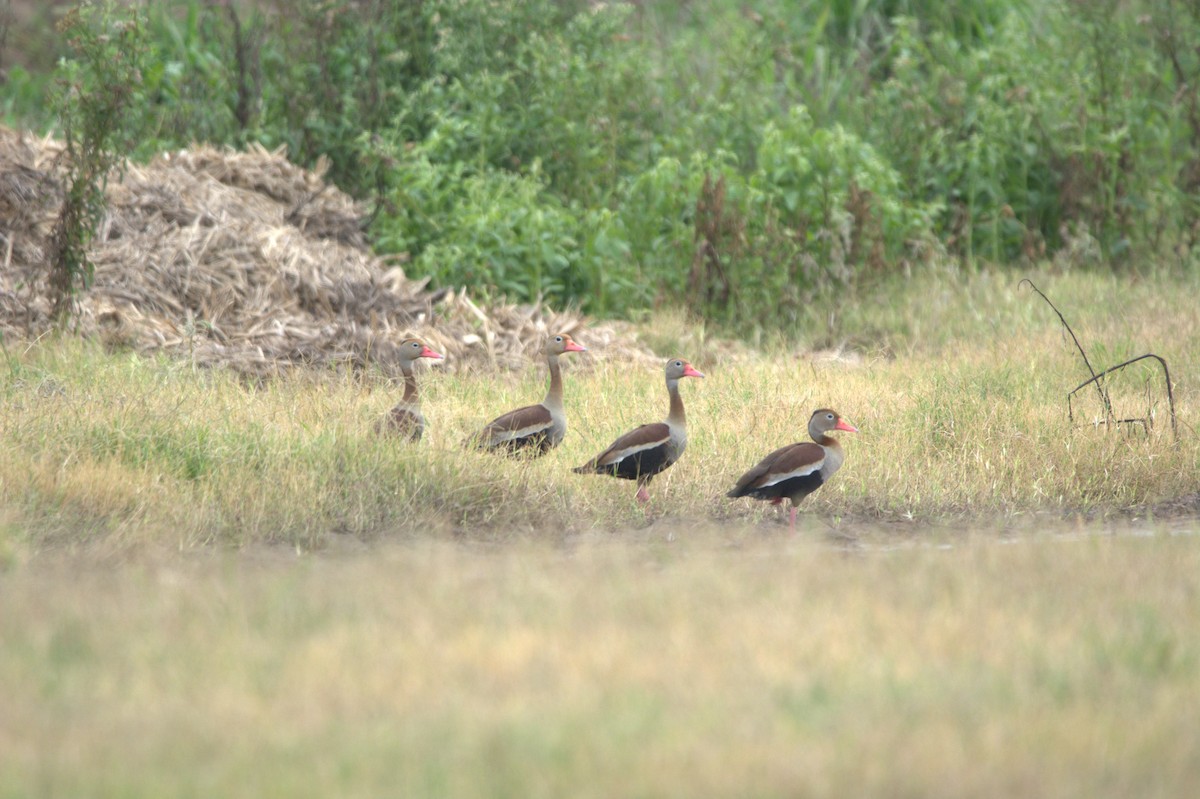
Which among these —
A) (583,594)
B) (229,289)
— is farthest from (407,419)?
(229,289)

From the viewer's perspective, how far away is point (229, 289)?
11375mm

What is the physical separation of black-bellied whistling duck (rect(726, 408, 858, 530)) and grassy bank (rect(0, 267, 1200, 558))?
49cm

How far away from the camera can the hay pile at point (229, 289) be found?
10.7 m

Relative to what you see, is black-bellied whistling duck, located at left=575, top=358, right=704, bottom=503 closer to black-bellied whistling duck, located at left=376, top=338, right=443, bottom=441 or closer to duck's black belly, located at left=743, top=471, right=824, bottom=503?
duck's black belly, located at left=743, top=471, right=824, bottom=503

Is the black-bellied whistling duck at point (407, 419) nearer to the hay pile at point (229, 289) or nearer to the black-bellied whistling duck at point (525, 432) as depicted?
the black-bellied whistling duck at point (525, 432)

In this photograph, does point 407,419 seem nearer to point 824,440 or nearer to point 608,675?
point 824,440

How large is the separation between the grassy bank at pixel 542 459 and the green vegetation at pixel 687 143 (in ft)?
6.44

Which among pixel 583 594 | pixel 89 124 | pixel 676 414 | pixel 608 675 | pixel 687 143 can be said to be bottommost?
pixel 608 675

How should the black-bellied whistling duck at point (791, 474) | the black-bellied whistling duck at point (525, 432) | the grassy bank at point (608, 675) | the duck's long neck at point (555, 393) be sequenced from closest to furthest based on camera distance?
the grassy bank at point (608, 675) < the black-bellied whistling duck at point (791, 474) < the black-bellied whistling duck at point (525, 432) < the duck's long neck at point (555, 393)

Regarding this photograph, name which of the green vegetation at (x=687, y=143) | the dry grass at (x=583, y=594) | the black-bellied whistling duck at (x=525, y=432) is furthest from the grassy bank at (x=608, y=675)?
the green vegetation at (x=687, y=143)

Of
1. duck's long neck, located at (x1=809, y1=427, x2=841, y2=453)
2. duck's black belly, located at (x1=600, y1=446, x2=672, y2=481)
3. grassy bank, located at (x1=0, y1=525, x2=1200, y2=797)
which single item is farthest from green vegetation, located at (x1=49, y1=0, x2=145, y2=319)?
duck's long neck, located at (x1=809, y1=427, x2=841, y2=453)

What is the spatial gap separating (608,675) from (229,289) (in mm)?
7317

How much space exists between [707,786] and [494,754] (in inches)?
24.4

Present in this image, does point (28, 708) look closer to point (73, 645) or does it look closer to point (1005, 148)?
point (73, 645)
